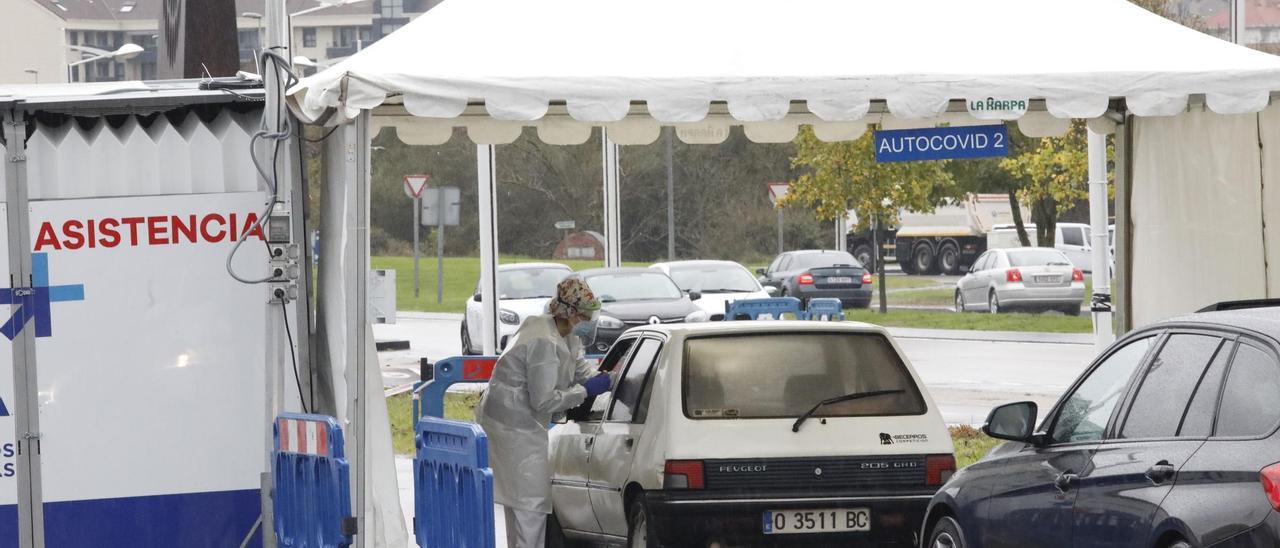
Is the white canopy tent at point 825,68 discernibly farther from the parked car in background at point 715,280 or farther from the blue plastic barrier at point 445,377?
the parked car in background at point 715,280

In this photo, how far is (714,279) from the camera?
30.8 m

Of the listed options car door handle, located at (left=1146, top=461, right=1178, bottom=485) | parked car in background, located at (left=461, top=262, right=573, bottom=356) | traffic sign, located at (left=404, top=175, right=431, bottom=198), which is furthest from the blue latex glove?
traffic sign, located at (left=404, top=175, right=431, bottom=198)

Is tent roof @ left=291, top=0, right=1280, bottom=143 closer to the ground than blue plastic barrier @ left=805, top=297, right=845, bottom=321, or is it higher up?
higher up

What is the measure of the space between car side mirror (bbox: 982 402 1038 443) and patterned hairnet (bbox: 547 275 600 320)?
10.00ft

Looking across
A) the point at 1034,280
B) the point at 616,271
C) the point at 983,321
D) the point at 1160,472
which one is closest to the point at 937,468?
the point at 1160,472

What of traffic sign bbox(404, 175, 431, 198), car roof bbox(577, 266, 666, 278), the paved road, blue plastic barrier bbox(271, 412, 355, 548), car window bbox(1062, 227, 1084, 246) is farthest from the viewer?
car window bbox(1062, 227, 1084, 246)

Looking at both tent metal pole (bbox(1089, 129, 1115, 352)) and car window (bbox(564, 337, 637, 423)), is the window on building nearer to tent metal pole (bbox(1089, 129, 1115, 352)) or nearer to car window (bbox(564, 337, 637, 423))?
tent metal pole (bbox(1089, 129, 1115, 352))

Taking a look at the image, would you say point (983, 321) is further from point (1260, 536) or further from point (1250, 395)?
point (1260, 536)

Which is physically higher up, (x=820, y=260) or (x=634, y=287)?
(x=820, y=260)

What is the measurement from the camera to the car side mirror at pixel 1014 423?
22.3 feet

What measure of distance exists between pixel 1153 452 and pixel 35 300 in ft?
18.3

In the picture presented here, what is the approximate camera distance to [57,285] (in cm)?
878

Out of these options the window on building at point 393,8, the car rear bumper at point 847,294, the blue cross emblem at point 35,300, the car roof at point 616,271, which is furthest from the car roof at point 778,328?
the window on building at point 393,8

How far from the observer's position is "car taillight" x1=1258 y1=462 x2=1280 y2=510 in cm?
498
